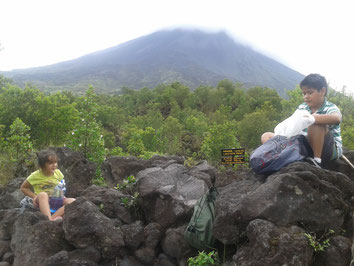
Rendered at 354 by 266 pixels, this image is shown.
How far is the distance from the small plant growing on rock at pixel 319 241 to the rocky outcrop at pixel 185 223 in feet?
0.04

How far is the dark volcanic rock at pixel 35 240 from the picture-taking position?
9.31ft

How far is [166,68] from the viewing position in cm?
9600

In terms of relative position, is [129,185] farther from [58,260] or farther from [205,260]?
[205,260]

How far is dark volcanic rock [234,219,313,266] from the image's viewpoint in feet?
7.25

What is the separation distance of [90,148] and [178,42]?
13787 cm

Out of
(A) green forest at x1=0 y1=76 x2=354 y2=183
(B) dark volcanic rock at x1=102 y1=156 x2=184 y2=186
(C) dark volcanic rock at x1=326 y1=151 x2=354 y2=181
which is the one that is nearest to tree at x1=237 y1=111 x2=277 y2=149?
(A) green forest at x1=0 y1=76 x2=354 y2=183

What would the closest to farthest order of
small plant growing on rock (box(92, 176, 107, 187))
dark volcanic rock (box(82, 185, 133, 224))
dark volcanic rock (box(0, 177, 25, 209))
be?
dark volcanic rock (box(82, 185, 133, 224)), dark volcanic rock (box(0, 177, 25, 209)), small plant growing on rock (box(92, 176, 107, 187))

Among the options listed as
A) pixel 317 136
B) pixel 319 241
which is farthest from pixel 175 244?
pixel 317 136

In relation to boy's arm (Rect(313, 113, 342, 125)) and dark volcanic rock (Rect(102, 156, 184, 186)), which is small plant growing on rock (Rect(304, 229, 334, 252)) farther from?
dark volcanic rock (Rect(102, 156, 184, 186))

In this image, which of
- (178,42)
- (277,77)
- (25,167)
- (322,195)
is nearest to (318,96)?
(322,195)

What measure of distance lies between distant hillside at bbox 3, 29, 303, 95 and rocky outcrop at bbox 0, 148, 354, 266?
6133 centimetres

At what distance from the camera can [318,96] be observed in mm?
3240

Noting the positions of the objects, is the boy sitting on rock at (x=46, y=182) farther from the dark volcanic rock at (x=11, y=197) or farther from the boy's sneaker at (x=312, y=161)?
the boy's sneaker at (x=312, y=161)

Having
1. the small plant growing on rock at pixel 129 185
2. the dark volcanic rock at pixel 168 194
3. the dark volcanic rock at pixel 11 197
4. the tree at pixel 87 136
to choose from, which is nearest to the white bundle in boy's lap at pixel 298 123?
the dark volcanic rock at pixel 168 194
